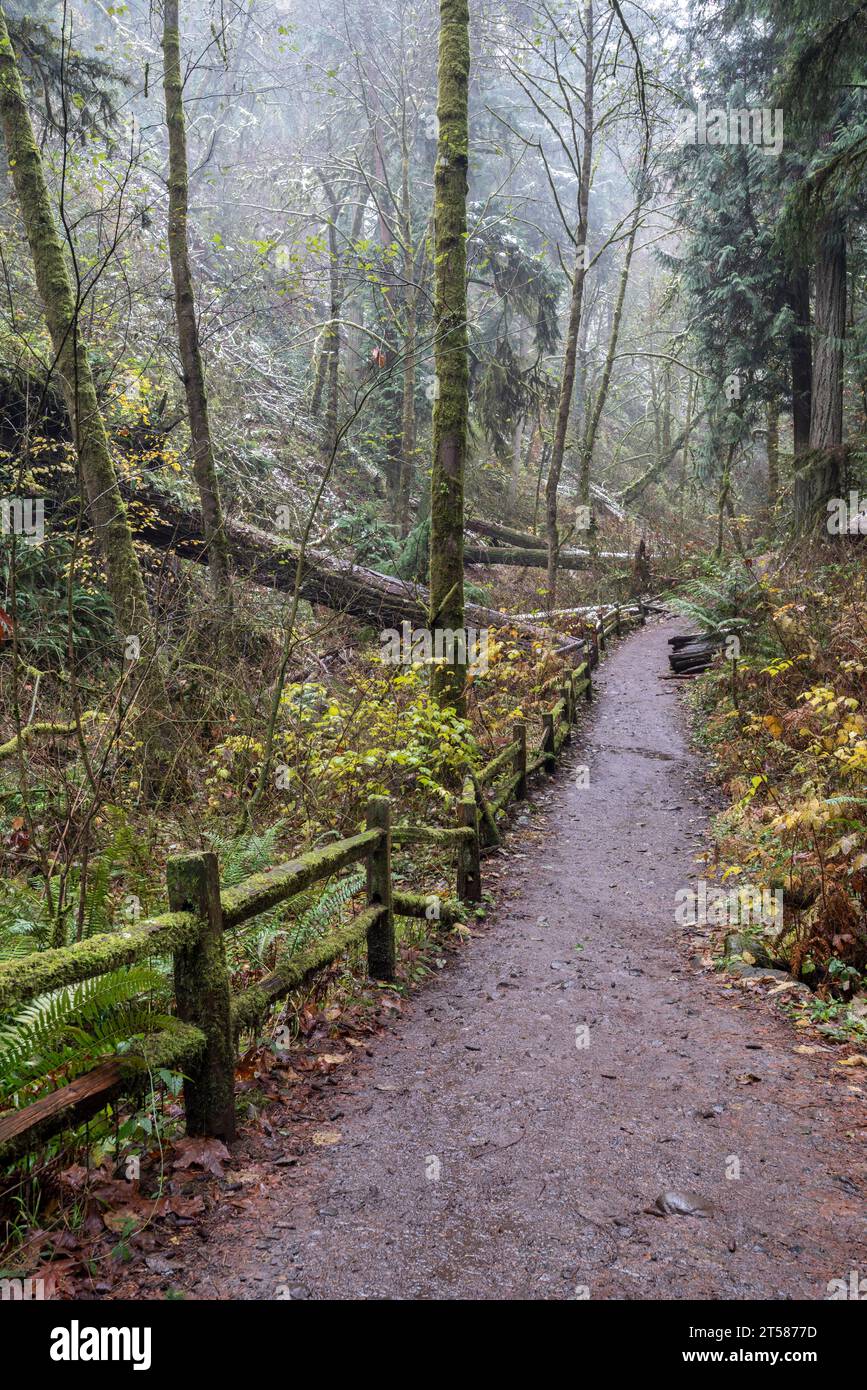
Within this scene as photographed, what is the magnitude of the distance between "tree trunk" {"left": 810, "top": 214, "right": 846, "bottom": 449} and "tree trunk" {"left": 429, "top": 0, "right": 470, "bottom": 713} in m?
9.60

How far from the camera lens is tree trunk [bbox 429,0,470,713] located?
8695mm

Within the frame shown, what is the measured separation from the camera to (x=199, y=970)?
3.29 meters

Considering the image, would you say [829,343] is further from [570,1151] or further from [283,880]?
[570,1151]

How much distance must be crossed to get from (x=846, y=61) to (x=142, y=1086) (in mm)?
12624

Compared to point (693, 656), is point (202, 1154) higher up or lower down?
lower down

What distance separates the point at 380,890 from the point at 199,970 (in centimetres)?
234

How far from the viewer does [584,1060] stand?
4.68m

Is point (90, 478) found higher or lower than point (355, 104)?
lower

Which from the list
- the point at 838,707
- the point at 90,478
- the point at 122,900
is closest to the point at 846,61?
the point at 838,707

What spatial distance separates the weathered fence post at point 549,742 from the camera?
11977 mm

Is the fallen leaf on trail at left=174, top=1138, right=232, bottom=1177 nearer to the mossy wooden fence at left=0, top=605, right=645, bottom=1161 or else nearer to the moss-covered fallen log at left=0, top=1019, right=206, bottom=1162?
the mossy wooden fence at left=0, top=605, right=645, bottom=1161

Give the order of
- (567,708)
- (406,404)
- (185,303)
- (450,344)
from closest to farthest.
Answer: (450,344) → (185,303) → (567,708) → (406,404)

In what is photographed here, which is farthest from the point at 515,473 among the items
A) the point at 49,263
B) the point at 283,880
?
the point at 283,880

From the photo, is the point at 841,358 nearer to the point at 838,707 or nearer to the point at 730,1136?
the point at 838,707
